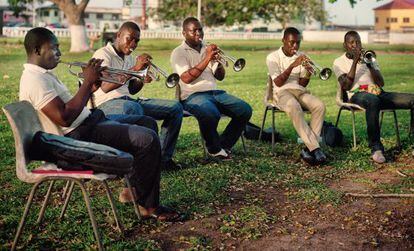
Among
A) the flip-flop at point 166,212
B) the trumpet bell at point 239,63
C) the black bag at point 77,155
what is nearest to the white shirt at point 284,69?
the trumpet bell at point 239,63

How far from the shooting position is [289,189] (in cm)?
657

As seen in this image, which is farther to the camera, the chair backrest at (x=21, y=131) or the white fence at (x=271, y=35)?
the white fence at (x=271, y=35)

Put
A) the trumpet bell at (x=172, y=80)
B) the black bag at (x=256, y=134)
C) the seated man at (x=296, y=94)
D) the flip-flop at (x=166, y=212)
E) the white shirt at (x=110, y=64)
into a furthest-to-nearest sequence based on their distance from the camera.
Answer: the black bag at (x=256, y=134), the seated man at (x=296, y=94), the trumpet bell at (x=172, y=80), the white shirt at (x=110, y=64), the flip-flop at (x=166, y=212)

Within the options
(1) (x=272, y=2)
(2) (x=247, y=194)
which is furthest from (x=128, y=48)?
(1) (x=272, y=2)

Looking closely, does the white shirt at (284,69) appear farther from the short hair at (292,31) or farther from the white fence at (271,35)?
the white fence at (271,35)

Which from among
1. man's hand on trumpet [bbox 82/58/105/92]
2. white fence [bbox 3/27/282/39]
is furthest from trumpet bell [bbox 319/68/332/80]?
white fence [bbox 3/27/282/39]

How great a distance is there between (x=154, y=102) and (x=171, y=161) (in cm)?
68

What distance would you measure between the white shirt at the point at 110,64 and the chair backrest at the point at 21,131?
2.02 metres

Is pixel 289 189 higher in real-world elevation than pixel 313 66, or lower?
lower

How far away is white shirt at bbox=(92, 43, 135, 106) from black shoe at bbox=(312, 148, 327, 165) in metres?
2.34

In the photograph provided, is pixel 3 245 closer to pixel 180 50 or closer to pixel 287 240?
pixel 287 240

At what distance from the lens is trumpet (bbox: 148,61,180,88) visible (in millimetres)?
6832

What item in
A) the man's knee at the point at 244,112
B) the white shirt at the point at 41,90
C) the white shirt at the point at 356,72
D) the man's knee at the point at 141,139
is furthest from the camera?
the white shirt at the point at 356,72

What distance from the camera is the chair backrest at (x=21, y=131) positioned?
4.50m
